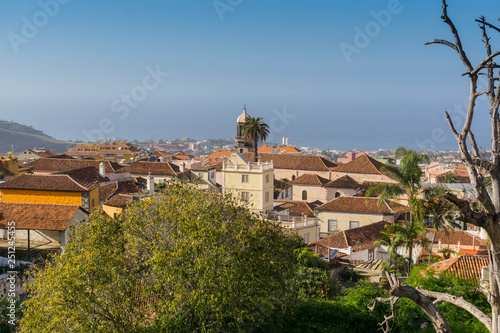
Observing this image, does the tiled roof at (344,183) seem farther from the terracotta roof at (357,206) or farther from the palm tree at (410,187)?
the palm tree at (410,187)

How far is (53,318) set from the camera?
39.9ft

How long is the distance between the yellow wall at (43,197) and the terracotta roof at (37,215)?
A: 5.02 metres

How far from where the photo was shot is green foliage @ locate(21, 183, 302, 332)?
1227cm

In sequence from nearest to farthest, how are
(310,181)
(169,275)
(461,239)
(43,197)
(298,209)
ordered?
(169,275), (43,197), (461,239), (298,209), (310,181)

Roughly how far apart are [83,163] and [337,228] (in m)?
35.6

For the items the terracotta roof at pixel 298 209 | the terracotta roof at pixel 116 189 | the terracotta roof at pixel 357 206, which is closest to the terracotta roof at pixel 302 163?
the terracotta roof at pixel 298 209

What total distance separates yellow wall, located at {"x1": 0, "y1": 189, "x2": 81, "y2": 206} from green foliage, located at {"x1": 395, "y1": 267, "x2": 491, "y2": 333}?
892 inches

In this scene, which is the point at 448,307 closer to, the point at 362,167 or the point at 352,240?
the point at 352,240

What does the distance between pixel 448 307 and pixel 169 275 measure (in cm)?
983

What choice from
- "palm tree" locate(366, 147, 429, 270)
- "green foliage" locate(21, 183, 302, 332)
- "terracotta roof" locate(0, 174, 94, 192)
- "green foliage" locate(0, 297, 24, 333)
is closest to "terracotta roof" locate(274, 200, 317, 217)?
"terracotta roof" locate(0, 174, 94, 192)

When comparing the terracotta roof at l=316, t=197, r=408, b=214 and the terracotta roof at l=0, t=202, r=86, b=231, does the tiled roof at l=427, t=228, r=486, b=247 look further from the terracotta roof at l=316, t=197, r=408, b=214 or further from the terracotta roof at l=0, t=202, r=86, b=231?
the terracotta roof at l=0, t=202, r=86, b=231

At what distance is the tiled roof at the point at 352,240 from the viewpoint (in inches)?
1426

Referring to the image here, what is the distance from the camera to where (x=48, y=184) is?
34.3 meters

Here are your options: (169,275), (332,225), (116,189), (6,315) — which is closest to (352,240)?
(332,225)
